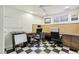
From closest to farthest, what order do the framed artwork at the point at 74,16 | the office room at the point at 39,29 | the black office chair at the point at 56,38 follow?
the office room at the point at 39,29
the black office chair at the point at 56,38
the framed artwork at the point at 74,16

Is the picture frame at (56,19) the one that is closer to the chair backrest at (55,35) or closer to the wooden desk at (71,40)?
the chair backrest at (55,35)

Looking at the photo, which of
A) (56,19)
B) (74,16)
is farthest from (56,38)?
(74,16)

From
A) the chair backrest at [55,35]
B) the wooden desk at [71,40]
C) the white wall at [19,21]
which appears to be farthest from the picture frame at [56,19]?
the white wall at [19,21]

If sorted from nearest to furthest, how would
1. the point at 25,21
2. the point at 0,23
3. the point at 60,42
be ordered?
the point at 0,23 < the point at 25,21 < the point at 60,42

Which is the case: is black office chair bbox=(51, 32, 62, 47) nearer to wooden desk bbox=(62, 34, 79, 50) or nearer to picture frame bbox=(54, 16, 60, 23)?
wooden desk bbox=(62, 34, 79, 50)

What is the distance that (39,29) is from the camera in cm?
277

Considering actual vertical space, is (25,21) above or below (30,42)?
above

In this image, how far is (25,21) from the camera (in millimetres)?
2697

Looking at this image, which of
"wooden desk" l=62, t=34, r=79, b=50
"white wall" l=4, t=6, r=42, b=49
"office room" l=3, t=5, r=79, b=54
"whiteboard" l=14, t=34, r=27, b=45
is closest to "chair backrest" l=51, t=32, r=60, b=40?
"office room" l=3, t=5, r=79, b=54

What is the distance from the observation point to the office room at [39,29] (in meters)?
2.42
